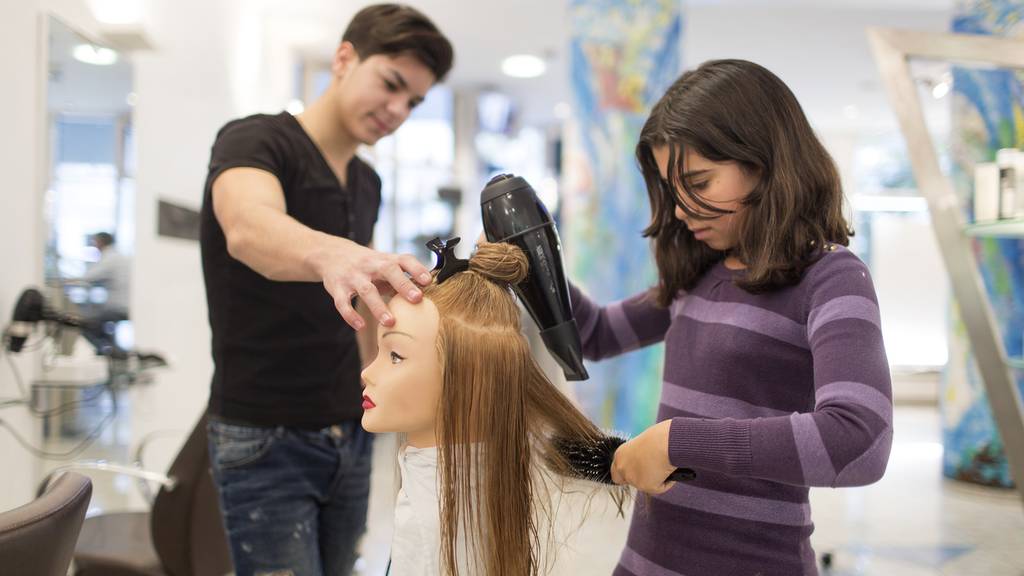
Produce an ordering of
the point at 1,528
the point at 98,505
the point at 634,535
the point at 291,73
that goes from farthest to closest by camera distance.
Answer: the point at 291,73, the point at 98,505, the point at 634,535, the point at 1,528

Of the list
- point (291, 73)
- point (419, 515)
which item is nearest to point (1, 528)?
point (419, 515)

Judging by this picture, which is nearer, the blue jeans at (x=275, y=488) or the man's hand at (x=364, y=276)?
the man's hand at (x=364, y=276)

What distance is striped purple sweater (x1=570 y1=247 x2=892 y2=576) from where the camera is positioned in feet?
2.94

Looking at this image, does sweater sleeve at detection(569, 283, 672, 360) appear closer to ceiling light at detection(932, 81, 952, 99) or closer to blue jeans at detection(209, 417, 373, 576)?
blue jeans at detection(209, 417, 373, 576)

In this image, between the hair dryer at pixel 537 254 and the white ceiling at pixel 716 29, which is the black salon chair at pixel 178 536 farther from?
the white ceiling at pixel 716 29

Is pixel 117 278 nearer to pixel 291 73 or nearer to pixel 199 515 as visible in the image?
pixel 199 515

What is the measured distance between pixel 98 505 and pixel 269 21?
13.2 feet

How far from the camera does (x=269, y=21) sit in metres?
5.92

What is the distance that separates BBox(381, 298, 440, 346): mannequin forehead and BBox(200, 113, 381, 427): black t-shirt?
1.41 feet

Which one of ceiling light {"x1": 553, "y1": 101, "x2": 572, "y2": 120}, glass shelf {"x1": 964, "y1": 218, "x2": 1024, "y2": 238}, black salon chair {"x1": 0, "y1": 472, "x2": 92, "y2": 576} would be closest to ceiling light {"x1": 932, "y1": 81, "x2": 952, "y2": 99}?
glass shelf {"x1": 964, "y1": 218, "x2": 1024, "y2": 238}

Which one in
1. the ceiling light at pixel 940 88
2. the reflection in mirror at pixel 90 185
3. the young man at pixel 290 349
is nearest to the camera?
the young man at pixel 290 349

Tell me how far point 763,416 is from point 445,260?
513 millimetres

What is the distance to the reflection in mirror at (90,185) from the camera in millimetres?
2568

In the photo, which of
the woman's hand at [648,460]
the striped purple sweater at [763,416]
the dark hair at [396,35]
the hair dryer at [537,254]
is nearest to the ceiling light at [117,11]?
the dark hair at [396,35]
